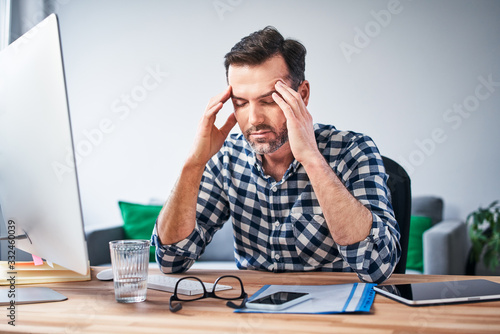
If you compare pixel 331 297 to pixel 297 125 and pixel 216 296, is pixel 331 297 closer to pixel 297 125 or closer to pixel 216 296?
pixel 216 296

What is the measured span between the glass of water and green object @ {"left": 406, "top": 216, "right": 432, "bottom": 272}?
200cm

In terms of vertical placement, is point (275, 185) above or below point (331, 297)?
above

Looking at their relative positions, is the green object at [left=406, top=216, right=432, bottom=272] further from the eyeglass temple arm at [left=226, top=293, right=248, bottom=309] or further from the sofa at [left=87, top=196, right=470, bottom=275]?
the eyeglass temple arm at [left=226, top=293, right=248, bottom=309]

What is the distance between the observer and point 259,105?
133 cm

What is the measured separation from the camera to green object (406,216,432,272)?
2.59 metres

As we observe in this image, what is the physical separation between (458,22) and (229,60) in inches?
83.7

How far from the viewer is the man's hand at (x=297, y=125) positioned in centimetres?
122

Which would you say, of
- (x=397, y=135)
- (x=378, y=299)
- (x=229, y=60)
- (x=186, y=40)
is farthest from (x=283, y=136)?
(x=186, y=40)

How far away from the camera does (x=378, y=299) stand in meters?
0.86

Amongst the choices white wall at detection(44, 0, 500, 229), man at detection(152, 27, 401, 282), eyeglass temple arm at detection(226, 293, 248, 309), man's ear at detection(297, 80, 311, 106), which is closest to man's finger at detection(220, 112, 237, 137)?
man at detection(152, 27, 401, 282)

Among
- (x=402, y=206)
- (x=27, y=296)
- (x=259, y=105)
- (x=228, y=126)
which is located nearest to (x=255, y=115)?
(x=259, y=105)

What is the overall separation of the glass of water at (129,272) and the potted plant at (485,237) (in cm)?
230

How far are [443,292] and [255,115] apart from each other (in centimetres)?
67

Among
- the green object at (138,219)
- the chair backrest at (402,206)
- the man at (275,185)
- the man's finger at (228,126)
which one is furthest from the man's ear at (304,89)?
the green object at (138,219)
